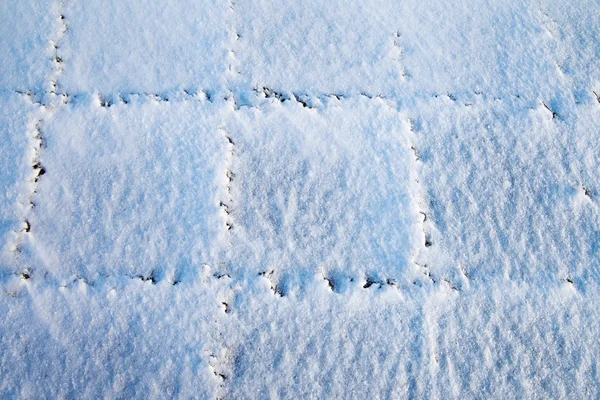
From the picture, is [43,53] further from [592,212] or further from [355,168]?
[592,212]

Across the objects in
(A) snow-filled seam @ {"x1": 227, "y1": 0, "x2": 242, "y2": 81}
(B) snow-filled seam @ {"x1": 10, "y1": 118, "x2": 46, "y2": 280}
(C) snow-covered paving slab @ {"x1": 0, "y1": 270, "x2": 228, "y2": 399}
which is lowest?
(C) snow-covered paving slab @ {"x1": 0, "y1": 270, "x2": 228, "y2": 399}

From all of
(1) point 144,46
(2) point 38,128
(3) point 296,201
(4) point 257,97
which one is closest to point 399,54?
(4) point 257,97

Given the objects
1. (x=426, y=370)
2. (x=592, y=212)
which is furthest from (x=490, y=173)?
(x=426, y=370)

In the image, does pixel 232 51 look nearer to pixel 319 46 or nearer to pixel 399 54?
pixel 319 46

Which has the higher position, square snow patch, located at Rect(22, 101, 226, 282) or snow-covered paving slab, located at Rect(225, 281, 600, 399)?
square snow patch, located at Rect(22, 101, 226, 282)

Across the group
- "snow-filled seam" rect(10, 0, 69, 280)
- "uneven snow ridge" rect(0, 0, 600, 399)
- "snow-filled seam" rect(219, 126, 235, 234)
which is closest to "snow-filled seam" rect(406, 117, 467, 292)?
"uneven snow ridge" rect(0, 0, 600, 399)

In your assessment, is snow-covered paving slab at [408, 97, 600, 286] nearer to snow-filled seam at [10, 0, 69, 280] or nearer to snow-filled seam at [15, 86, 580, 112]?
snow-filled seam at [15, 86, 580, 112]
